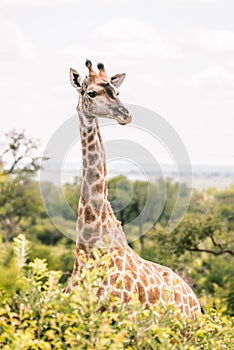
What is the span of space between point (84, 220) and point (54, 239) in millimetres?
42810

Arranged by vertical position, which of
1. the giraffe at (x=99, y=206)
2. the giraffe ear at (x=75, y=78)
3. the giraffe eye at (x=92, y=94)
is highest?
the giraffe ear at (x=75, y=78)

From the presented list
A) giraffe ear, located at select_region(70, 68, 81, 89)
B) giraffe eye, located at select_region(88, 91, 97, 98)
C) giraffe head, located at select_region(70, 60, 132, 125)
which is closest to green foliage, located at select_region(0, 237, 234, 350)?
giraffe head, located at select_region(70, 60, 132, 125)

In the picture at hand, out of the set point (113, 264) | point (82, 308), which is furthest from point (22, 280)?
point (113, 264)

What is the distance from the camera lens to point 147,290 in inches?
302

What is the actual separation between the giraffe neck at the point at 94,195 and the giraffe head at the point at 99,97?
0.58 feet

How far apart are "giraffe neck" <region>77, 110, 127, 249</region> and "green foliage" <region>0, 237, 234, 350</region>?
1.86 metres

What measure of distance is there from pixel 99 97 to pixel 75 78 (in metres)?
0.61

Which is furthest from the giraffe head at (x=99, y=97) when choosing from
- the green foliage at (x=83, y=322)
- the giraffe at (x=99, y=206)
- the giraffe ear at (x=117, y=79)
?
the green foliage at (x=83, y=322)

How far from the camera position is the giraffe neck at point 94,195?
303 inches

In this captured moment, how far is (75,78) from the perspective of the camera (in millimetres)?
8055

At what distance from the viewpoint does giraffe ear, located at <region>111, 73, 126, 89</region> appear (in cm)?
814

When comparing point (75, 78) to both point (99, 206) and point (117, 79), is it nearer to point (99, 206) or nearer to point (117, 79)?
point (117, 79)

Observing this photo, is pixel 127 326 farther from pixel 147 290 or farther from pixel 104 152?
pixel 104 152

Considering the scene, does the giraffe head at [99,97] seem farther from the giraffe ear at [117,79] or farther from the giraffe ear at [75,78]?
the giraffe ear at [117,79]
